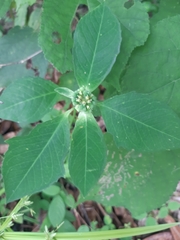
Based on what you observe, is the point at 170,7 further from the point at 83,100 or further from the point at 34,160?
the point at 34,160

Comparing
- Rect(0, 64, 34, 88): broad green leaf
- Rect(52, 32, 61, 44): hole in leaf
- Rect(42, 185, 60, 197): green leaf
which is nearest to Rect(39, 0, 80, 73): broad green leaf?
Rect(52, 32, 61, 44): hole in leaf

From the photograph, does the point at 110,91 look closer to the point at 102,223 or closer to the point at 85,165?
the point at 85,165


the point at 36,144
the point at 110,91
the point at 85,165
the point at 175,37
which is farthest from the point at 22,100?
→ the point at 175,37

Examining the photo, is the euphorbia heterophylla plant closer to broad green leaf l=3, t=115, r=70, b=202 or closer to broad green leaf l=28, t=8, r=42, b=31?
broad green leaf l=3, t=115, r=70, b=202

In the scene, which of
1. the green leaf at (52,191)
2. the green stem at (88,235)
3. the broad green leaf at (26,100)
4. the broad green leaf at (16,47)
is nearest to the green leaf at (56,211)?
the green leaf at (52,191)

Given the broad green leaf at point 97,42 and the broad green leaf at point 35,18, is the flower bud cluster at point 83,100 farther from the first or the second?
the broad green leaf at point 35,18
